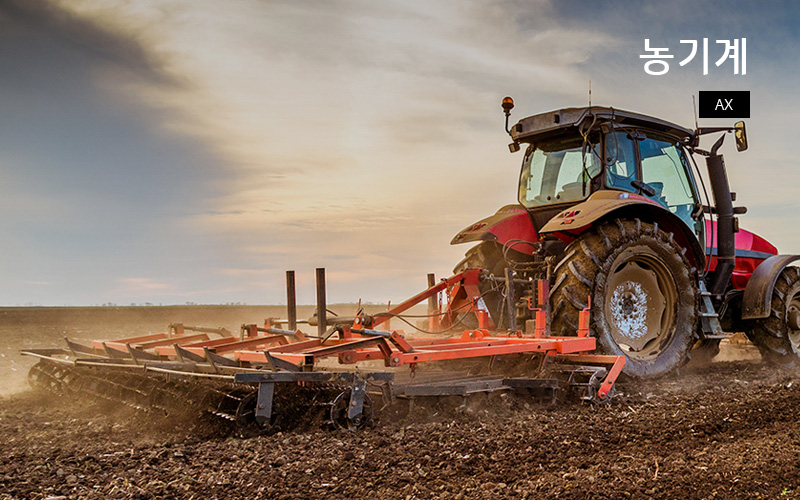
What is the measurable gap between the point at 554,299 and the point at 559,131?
1845 mm

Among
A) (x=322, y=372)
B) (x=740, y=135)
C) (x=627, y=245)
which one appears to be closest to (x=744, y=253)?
(x=740, y=135)

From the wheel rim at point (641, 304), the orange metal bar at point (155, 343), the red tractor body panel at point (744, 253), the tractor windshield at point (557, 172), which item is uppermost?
the tractor windshield at point (557, 172)

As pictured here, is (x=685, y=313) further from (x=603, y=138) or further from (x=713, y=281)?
(x=603, y=138)

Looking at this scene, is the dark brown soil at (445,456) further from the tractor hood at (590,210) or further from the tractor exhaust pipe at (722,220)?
the tractor exhaust pipe at (722,220)

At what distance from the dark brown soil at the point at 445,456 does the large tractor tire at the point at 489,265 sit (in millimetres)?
1838

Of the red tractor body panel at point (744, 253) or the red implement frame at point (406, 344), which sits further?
the red tractor body panel at point (744, 253)

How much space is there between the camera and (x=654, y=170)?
694 cm

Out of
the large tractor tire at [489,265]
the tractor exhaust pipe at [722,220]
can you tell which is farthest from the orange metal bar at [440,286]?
the tractor exhaust pipe at [722,220]

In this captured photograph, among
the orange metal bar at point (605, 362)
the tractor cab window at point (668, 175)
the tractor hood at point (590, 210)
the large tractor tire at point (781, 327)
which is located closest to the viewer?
the orange metal bar at point (605, 362)

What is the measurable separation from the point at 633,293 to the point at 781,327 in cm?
278

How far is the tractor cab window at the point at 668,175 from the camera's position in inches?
270

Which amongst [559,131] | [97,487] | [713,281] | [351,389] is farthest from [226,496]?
[713,281]

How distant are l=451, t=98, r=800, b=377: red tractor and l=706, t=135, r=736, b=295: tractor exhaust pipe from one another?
1 centimetres

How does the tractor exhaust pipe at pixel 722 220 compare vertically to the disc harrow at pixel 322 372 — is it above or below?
above
